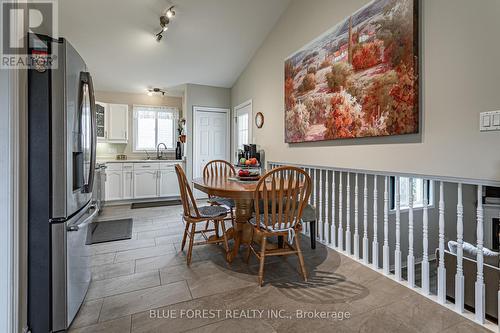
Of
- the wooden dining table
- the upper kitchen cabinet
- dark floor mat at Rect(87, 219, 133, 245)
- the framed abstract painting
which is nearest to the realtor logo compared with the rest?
the wooden dining table

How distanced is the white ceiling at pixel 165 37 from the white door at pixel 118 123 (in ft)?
1.62

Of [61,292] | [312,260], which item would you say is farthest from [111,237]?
[312,260]

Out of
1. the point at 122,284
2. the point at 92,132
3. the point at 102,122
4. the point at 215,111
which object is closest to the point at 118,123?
the point at 102,122

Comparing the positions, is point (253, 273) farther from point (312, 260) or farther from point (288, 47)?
point (288, 47)

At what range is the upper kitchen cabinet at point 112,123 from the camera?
5.33 meters

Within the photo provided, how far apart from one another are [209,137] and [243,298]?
14.4 feet

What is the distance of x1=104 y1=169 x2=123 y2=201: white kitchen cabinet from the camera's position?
5.09 metres

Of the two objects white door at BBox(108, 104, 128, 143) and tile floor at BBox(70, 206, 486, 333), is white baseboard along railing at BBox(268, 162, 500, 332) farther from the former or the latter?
white door at BBox(108, 104, 128, 143)

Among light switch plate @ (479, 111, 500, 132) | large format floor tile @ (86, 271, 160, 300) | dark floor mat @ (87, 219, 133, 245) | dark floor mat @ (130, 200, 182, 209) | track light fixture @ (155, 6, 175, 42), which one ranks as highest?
track light fixture @ (155, 6, 175, 42)

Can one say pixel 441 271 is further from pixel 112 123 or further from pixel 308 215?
pixel 112 123

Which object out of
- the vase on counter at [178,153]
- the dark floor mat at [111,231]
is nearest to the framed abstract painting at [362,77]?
the dark floor mat at [111,231]

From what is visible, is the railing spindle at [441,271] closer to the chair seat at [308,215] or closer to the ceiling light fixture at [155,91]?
the chair seat at [308,215]

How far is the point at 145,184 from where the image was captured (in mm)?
5387

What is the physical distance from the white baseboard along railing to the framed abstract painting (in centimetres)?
47
